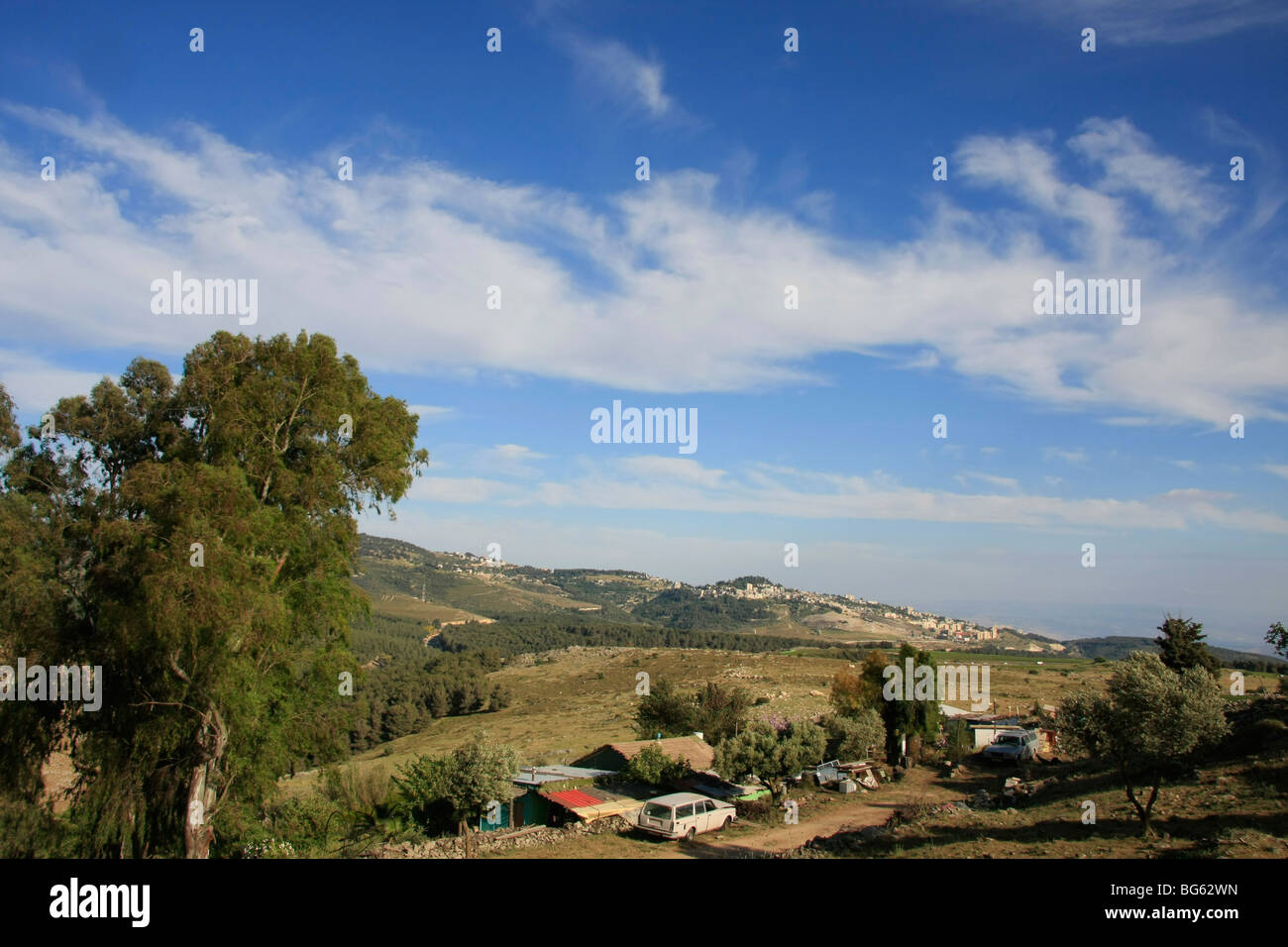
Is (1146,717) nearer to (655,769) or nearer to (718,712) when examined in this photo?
(655,769)

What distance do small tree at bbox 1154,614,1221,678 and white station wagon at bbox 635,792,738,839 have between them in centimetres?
2471

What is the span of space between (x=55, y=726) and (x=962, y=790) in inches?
1223

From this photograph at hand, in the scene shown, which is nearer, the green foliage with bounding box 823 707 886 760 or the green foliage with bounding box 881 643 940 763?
the green foliage with bounding box 823 707 886 760

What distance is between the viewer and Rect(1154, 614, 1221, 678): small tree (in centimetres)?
3312

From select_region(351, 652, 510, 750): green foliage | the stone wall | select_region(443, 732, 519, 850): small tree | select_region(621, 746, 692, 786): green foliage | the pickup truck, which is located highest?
select_region(443, 732, 519, 850): small tree

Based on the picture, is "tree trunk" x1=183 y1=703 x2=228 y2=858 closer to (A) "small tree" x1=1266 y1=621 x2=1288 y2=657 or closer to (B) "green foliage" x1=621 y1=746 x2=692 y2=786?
(B) "green foliage" x1=621 y1=746 x2=692 y2=786

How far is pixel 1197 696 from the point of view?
54.6ft

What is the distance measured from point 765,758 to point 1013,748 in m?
14.9

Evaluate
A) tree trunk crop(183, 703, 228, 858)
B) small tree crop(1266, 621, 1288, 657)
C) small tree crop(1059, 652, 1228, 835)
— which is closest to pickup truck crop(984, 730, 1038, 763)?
small tree crop(1266, 621, 1288, 657)

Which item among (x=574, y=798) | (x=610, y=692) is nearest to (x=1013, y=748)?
Answer: (x=574, y=798)

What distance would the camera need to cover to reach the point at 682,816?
69.5 ft
